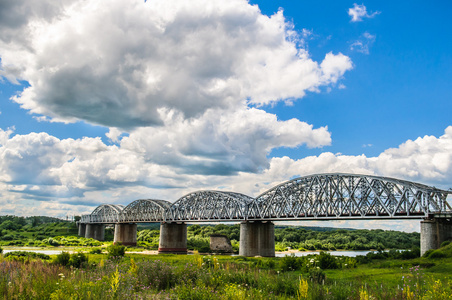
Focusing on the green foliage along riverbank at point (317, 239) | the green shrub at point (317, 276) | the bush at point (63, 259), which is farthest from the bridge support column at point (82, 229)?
the green shrub at point (317, 276)

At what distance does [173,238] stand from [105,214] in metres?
72.9

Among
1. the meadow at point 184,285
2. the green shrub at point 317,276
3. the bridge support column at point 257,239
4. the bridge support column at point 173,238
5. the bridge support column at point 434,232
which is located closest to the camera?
the meadow at point 184,285

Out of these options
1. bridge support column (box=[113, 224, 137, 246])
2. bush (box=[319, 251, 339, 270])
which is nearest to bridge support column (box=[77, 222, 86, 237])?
bridge support column (box=[113, 224, 137, 246])

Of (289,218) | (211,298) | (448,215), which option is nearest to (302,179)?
(289,218)

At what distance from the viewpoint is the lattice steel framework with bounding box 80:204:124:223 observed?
155 m

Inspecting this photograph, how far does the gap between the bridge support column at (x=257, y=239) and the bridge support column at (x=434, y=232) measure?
31663mm

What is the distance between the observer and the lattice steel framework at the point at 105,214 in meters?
155

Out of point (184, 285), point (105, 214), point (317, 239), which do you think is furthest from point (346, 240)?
point (184, 285)

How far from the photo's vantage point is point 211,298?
1342cm

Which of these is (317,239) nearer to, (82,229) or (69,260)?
(82,229)

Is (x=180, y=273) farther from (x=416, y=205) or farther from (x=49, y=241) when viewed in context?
(x=49, y=241)

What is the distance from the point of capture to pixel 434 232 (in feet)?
171

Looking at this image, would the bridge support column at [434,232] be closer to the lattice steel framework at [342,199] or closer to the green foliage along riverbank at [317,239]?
the lattice steel framework at [342,199]

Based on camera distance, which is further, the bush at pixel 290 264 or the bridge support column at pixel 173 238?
the bridge support column at pixel 173 238
